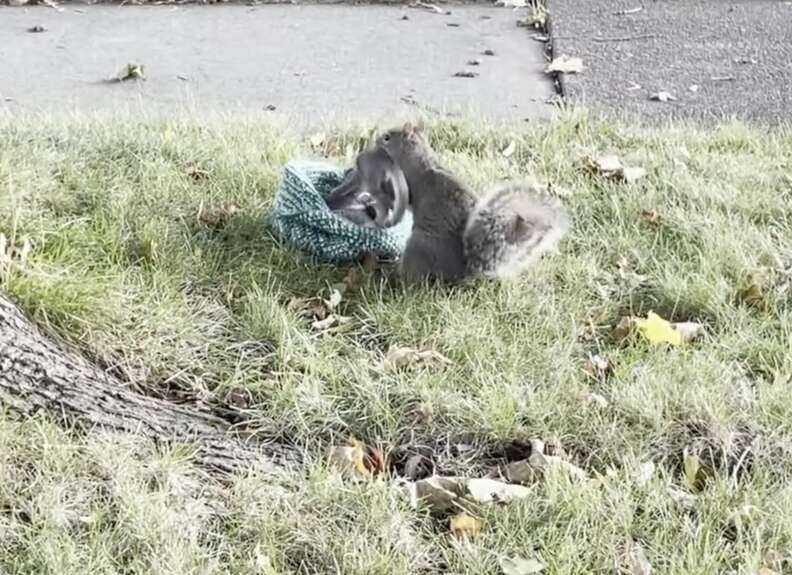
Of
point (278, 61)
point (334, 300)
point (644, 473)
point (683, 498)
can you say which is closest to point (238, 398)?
point (334, 300)

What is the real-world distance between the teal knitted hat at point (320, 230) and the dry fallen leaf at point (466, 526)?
132 centimetres

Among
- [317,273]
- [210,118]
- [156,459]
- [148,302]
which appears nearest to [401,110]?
[210,118]

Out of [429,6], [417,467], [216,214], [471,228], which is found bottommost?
[417,467]

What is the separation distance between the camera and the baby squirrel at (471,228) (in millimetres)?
3812

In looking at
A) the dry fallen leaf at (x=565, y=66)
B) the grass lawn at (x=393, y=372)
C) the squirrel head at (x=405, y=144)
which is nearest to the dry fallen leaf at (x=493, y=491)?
the grass lawn at (x=393, y=372)

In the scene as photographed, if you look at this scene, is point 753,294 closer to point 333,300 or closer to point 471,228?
point 471,228

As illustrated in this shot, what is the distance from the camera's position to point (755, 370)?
3.46 meters

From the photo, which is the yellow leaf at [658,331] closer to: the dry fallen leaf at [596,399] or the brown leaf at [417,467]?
the dry fallen leaf at [596,399]

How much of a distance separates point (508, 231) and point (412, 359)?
24.0 inches

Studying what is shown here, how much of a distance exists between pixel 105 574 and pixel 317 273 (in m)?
1.53

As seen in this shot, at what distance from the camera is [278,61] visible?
20.7ft

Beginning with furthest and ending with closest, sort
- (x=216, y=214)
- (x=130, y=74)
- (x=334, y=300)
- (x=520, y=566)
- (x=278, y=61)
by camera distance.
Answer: (x=278, y=61) → (x=130, y=74) → (x=216, y=214) → (x=334, y=300) → (x=520, y=566)

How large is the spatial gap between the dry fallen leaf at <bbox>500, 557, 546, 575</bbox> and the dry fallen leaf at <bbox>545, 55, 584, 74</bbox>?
12.7 feet

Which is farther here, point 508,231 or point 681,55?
point 681,55
